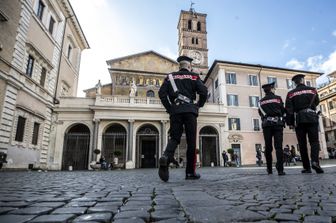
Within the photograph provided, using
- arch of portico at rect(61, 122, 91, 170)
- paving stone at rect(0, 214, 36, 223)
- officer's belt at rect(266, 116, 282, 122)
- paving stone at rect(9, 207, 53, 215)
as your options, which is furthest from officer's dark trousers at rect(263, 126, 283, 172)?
arch of portico at rect(61, 122, 91, 170)

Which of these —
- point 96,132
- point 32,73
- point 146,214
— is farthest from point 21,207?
point 96,132

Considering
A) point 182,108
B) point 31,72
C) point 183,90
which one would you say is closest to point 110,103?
point 31,72

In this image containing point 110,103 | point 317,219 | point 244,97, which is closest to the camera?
point 317,219

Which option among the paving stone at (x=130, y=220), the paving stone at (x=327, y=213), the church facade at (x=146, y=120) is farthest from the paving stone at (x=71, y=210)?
the church facade at (x=146, y=120)

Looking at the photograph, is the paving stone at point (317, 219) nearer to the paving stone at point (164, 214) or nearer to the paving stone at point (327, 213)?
the paving stone at point (327, 213)

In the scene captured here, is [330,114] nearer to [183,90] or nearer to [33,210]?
[183,90]

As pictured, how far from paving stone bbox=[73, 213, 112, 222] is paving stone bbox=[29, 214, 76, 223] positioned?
0.25 feet

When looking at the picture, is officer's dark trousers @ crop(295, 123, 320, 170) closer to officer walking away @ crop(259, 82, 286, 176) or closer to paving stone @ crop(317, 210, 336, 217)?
officer walking away @ crop(259, 82, 286, 176)

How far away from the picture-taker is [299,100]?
6309mm

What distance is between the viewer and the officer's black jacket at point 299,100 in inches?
245

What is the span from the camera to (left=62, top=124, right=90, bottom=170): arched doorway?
880 inches

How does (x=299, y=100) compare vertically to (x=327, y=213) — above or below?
above

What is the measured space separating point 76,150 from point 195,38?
116ft

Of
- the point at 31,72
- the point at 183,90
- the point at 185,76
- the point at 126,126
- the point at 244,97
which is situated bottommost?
the point at 183,90
